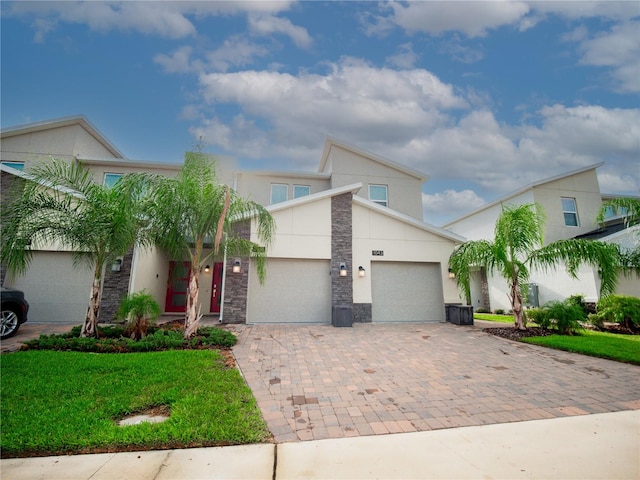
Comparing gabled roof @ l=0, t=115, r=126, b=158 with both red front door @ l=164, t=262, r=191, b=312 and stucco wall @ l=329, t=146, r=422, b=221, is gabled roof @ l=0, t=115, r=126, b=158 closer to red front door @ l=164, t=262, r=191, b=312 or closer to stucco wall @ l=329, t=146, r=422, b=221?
red front door @ l=164, t=262, r=191, b=312

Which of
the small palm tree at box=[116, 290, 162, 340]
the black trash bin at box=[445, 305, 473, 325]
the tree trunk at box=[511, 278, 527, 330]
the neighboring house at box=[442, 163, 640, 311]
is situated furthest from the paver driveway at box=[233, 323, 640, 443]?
the neighboring house at box=[442, 163, 640, 311]

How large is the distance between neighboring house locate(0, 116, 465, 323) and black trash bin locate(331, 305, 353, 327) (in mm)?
71

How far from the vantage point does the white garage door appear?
927cm

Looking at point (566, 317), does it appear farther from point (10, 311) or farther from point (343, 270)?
point (10, 311)

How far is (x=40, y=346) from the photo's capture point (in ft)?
19.9

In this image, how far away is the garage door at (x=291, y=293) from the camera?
1029cm

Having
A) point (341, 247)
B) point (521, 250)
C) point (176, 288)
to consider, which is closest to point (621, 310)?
point (521, 250)

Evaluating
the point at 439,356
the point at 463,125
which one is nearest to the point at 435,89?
the point at 463,125

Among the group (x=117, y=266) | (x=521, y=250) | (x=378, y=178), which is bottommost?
(x=117, y=266)

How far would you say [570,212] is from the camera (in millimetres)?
15023

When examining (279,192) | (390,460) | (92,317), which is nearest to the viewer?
(390,460)

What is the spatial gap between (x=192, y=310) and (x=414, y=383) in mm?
5738

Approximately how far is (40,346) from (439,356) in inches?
355

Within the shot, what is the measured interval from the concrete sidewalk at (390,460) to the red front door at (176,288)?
1059cm
